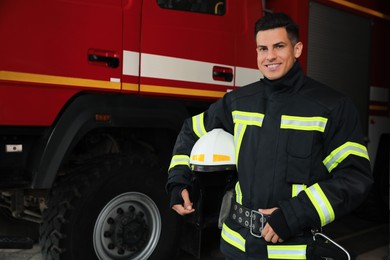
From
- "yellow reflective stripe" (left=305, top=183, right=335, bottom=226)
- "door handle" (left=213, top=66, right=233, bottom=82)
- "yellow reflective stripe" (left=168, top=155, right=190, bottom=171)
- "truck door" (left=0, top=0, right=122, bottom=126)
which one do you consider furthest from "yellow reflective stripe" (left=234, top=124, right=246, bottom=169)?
"door handle" (left=213, top=66, right=233, bottom=82)

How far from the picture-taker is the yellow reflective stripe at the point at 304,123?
1635 millimetres

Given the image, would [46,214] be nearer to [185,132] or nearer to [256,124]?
[185,132]

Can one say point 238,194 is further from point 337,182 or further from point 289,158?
point 337,182

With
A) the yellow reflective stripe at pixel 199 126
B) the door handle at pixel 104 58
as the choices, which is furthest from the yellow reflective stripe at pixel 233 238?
the door handle at pixel 104 58

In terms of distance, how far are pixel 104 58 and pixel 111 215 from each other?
1014 millimetres

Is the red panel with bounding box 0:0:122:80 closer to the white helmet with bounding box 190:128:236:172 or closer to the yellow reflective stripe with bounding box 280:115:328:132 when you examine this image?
the white helmet with bounding box 190:128:236:172

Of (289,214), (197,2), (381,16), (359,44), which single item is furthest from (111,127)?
(381,16)

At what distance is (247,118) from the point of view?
5.84 feet

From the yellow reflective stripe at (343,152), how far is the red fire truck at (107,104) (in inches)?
27.7

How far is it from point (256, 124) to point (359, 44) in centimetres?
326

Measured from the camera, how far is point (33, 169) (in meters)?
2.65

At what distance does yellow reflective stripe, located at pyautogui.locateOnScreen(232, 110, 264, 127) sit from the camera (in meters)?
1.74

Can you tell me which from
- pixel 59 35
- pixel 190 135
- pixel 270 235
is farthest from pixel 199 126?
pixel 59 35

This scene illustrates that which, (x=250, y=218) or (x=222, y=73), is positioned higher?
(x=222, y=73)
